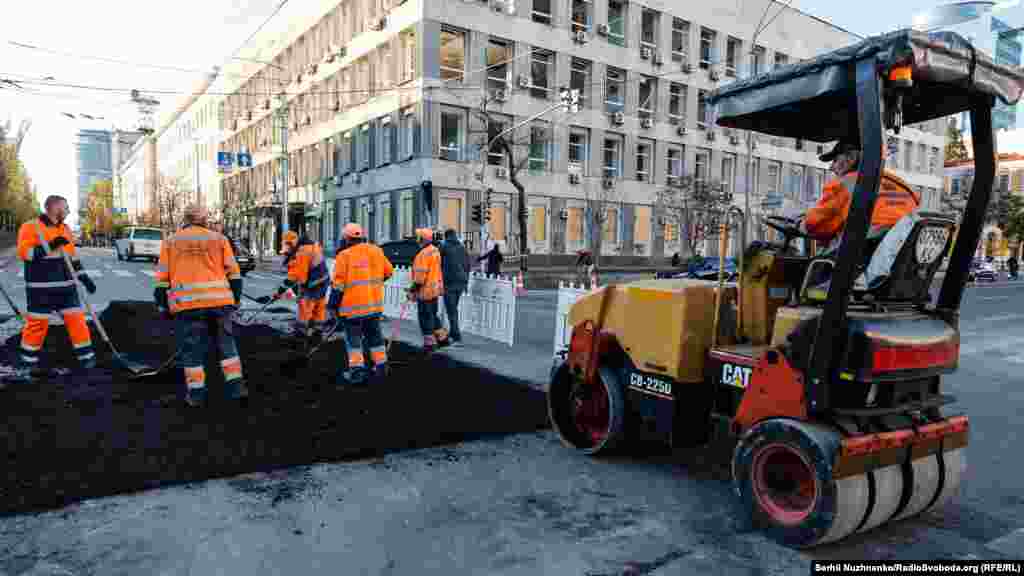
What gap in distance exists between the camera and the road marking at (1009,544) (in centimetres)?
347

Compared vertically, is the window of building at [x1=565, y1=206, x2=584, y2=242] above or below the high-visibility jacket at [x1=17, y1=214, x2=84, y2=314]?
above

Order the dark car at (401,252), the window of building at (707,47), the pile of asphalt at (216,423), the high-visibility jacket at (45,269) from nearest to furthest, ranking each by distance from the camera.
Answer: the pile of asphalt at (216,423), the high-visibility jacket at (45,269), the dark car at (401,252), the window of building at (707,47)

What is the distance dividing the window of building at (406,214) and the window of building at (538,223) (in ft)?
19.9

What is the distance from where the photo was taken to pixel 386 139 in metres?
34.1

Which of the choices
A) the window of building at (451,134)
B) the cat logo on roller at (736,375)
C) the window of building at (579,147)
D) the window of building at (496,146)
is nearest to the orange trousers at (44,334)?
the cat logo on roller at (736,375)

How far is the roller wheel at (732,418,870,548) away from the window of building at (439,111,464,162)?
96.2ft

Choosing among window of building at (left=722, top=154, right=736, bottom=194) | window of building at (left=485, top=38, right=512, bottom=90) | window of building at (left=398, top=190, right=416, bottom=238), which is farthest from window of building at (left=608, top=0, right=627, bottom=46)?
window of building at (left=398, top=190, right=416, bottom=238)

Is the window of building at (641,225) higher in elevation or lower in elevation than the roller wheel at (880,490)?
higher

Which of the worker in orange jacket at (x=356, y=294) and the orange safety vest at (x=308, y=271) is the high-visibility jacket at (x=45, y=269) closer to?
the worker in orange jacket at (x=356, y=294)

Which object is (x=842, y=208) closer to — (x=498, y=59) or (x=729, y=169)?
(x=498, y=59)

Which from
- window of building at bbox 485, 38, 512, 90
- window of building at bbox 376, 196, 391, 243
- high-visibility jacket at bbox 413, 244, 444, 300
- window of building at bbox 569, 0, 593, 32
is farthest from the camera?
window of building at bbox 569, 0, 593, 32

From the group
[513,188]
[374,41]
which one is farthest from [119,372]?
[374,41]

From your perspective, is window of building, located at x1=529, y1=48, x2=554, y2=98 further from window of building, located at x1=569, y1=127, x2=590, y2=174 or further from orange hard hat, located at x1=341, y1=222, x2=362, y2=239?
orange hard hat, located at x1=341, y1=222, x2=362, y2=239

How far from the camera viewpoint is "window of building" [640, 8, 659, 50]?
3775cm
